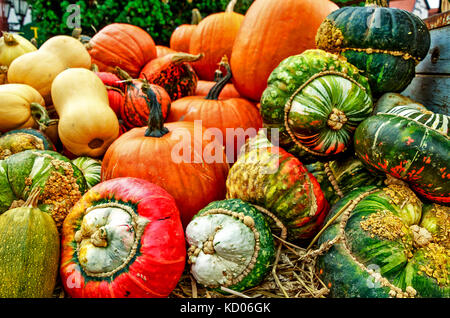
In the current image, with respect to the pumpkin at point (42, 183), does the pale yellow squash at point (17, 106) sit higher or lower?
higher

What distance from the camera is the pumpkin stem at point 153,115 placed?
70.7 inches

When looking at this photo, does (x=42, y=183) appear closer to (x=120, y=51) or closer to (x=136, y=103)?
(x=136, y=103)

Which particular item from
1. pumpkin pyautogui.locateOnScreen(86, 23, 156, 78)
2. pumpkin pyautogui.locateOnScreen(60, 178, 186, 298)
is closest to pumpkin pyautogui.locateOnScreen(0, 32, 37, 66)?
pumpkin pyautogui.locateOnScreen(86, 23, 156, 78)

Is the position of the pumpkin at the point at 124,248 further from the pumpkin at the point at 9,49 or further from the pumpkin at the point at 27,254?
the pumpkin at the point at 9,49

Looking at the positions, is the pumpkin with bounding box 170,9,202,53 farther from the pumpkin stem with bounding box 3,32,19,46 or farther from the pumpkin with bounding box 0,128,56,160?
the pumpkin with bounding box 0,128,56,160

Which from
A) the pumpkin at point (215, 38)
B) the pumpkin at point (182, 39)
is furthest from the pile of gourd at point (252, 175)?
the pumpkin at point (182, 39)

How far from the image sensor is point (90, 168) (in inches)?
80.6

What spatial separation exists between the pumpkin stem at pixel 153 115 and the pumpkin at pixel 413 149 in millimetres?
1055

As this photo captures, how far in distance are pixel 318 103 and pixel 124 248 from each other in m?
1.06

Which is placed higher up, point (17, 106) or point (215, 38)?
point (215, 38)

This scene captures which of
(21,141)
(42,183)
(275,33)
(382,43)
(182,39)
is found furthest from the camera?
(182,39)

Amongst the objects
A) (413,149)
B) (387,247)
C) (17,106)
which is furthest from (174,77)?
(387,247)

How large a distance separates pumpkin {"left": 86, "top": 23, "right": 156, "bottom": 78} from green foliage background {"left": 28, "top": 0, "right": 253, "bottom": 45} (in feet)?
3.70

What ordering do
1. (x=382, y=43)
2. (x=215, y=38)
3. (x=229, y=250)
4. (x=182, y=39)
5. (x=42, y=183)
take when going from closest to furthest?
(x=229, y=250) < (x=42, y=183) < (x=382, y=43) < (x=215, y=38) < (x=182, y=39)
